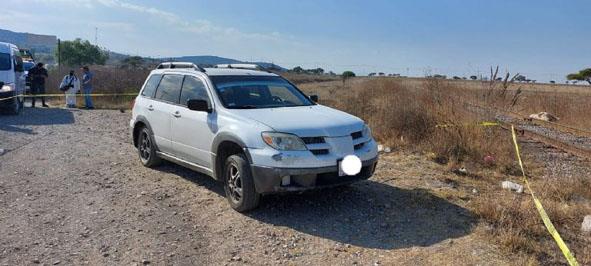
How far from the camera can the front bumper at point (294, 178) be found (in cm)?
514

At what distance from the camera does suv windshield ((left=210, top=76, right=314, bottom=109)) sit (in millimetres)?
6207

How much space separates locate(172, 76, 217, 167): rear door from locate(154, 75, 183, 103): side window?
154 millimetres

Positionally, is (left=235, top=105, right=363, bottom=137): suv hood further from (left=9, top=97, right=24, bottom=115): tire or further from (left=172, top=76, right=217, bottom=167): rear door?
(left=9, top=97, right=24, bottom=115): tire

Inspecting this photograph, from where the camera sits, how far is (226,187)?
230 inches

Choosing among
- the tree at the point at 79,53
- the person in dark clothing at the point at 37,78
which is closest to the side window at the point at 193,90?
the person in dark clothing at the point at 37,78

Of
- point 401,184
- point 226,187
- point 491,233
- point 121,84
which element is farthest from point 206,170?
point 121,84

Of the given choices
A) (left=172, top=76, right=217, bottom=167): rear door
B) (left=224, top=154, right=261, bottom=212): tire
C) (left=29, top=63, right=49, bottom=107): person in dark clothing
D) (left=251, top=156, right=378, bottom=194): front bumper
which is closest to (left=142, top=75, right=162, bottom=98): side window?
(left=172, top=76, right=217, bottom=167): rear door

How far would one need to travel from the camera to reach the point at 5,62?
15.7 m

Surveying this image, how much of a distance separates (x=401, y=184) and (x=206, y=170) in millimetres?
2697

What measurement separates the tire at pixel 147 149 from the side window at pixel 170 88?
630 millimetres

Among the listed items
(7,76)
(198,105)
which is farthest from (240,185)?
(7,76)

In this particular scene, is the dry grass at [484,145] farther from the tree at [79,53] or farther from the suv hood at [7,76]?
the tree at [79,53]

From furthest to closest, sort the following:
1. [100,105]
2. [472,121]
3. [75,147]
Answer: [100,105] < [75,147] < [472,121]

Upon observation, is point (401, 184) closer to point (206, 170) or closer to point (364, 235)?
point (364, 235)
